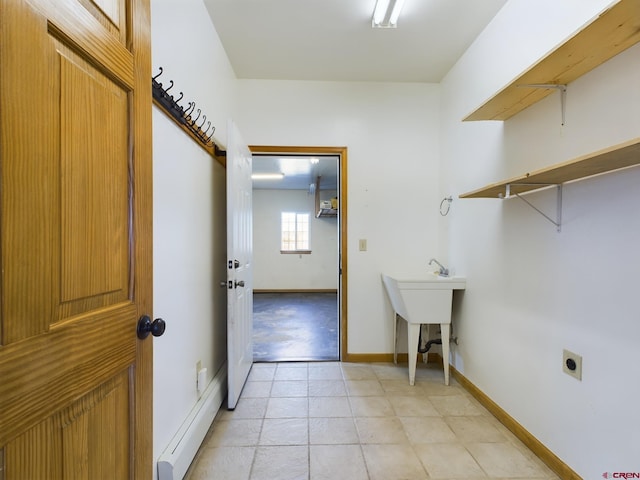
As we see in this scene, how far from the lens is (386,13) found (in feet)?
6.12

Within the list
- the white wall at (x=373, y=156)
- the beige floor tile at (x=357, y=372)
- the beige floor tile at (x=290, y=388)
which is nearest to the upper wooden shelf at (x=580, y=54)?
the white wall at (x=373, y=156)

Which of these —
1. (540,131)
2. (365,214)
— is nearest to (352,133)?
(365,214)

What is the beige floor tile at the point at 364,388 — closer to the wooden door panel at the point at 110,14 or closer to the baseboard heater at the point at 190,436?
the baseboard heater at the point at 190,436

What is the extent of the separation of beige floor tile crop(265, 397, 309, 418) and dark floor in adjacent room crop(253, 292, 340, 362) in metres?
0.72

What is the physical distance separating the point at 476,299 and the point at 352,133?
1798 millimetres

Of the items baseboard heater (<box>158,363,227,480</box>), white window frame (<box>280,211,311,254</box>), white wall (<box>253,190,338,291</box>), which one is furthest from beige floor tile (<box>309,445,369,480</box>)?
white window frame (<box>280,211,311,254</box>)

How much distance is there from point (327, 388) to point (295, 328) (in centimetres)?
178

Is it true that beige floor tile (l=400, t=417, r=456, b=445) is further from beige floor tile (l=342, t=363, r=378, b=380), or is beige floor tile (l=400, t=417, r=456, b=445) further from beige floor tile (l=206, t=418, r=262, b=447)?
beige floor tile (l=206, t=418, r=262, b=447)

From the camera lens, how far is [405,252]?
2.87m

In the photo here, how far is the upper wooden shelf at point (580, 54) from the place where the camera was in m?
0.99

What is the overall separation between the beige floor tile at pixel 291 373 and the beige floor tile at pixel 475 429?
115 cm

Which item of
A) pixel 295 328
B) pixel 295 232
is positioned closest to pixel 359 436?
pixel 295 328

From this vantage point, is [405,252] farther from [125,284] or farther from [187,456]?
[125,284]

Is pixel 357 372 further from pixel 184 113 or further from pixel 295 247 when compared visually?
pixel 295 247
